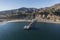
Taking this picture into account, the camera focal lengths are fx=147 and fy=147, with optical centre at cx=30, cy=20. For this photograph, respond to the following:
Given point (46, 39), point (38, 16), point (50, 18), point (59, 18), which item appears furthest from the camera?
point (38, 16)

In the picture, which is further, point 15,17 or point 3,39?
point 15,17

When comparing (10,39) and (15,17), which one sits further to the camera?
(15,17)

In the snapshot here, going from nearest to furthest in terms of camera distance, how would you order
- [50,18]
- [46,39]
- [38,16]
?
1. [46,39]
2. [50,18]
3. [38,16]

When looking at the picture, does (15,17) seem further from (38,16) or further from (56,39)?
(56,39)

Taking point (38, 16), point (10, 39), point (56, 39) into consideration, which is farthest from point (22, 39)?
point (38, 16)

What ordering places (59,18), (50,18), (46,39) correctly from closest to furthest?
(46,39), (59,18), (50,18)

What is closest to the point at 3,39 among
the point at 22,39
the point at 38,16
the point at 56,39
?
the point at 22,39

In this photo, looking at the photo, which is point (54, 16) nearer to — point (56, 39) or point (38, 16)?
point (38, 16)

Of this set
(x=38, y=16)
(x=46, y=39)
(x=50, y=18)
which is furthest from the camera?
(x=38, y=16)
